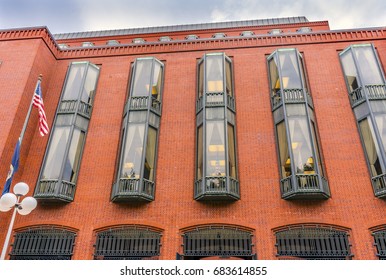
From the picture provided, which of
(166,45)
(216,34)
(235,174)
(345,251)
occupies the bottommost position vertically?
(345,251)

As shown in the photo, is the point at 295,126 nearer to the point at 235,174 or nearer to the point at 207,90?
the point at 235,174

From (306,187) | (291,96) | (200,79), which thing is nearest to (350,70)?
(291,96)

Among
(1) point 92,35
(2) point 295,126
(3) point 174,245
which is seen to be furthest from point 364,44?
(1) point 92,35

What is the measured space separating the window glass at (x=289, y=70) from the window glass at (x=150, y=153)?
7.64 m

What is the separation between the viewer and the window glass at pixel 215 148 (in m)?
14.6

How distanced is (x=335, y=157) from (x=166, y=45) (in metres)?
12.4

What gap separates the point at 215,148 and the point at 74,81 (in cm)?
976

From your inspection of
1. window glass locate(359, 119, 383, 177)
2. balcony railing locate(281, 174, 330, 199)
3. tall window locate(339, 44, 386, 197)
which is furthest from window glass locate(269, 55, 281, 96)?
balcony railing locate(281, 174, 330, 199)

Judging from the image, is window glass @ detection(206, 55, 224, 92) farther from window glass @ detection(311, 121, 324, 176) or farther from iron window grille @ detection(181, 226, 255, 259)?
iron window grille @ detection(181, 226, 255, 259)

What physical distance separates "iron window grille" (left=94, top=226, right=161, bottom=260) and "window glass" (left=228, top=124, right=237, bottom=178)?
14.8ft

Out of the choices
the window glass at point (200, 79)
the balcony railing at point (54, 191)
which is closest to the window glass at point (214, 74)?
the window glass at point (200, 79)

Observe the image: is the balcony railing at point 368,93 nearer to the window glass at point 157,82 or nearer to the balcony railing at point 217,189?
the balcony railing at point 217,189
